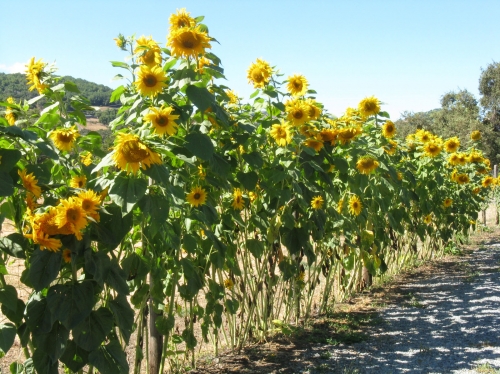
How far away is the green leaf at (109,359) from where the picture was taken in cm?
181

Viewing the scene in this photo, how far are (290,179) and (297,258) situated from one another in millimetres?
735

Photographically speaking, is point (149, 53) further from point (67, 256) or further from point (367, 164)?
point (367, 164)

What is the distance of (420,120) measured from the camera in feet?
103

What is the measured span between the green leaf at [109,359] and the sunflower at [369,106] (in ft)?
8.88

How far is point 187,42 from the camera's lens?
87.5 inches

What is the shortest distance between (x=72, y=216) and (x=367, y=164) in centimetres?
251

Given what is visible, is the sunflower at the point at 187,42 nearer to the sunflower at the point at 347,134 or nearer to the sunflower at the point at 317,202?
the sunflower at the point at 347,134

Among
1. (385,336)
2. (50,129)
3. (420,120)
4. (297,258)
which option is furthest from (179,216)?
(420,120)

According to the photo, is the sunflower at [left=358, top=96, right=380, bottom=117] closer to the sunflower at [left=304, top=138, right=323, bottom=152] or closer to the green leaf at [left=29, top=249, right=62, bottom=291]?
the sunflower at [left=304, top=138, right=323, bottom=152]

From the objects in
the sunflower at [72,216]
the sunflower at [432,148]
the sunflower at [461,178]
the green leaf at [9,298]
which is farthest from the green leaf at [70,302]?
the sunflower at [461,178]

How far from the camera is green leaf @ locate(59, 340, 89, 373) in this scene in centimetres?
183

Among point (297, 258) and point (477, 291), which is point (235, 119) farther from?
point (477, 291)

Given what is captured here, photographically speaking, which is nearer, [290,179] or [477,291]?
[290,179]

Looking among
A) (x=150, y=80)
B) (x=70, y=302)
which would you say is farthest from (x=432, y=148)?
(x=70, y=302)
